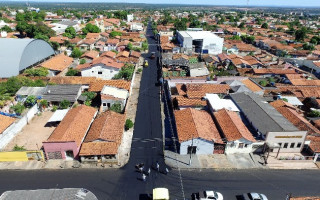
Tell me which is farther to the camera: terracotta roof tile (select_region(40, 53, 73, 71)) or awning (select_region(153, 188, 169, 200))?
terracotta roof tile (select_region(40, 53, 73, 71))

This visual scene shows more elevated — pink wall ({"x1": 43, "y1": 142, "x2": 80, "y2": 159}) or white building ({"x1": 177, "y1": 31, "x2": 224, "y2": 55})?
white building ({"x1": 177, "y1": 31, "x2": 224, "y2": 55})

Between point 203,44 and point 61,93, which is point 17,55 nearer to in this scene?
point 61,93

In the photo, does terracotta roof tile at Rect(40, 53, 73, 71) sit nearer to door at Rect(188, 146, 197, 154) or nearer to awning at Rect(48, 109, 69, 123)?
awning at Rect(48, 109, 69, 123)

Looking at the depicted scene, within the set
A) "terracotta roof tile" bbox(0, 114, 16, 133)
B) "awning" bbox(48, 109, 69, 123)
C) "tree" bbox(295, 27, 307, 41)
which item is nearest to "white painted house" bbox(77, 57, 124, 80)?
"awning" bbox(48, 109, 69, 123)

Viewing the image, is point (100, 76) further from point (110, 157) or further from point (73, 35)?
point (73, 35)

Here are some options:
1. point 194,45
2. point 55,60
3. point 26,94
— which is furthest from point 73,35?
point 26,94

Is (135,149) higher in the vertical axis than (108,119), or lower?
lower
